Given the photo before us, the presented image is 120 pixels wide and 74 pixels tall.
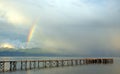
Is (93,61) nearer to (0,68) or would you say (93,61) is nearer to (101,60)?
(101,60)

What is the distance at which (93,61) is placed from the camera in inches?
3748

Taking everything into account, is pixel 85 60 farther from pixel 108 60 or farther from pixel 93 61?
pixel 108 60

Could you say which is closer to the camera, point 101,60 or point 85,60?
point 85,60

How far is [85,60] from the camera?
91062 millimetres

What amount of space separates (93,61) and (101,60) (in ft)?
17.2

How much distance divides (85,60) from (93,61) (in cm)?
593

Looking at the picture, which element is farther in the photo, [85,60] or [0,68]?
[85,60]

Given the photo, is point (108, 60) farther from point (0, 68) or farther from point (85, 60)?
point (0, 68)

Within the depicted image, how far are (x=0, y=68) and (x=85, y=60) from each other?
46.0 metres

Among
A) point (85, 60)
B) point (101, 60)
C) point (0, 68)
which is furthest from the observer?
point (101, 60)

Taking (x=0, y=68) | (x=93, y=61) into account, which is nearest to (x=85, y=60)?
(x=93, y=61)

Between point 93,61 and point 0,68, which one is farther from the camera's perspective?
point 93,61

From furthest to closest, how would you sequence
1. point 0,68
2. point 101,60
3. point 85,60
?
point 101,60, point 85,60, point 0,68

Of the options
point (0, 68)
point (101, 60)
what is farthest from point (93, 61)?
point (0, 68)
